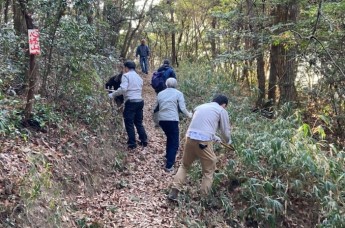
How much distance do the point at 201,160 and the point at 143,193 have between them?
1270 millimetres

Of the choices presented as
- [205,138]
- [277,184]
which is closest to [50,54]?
[205,138]

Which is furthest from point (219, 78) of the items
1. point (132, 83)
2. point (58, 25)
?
point (58, 25)

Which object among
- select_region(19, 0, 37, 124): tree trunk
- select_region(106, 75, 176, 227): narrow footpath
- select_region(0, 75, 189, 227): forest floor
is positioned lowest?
select_region(106, 75, 176, 227): narrow footpath

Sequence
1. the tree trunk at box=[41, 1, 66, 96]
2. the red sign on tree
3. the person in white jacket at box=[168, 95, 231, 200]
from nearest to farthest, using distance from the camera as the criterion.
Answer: the red sign on tree → the person in white jacket at box=[168, 95, 231, 200] → the tree trunk at box=[41, 1, 66, 96]

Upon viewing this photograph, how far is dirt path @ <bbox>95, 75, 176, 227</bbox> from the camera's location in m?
5.96

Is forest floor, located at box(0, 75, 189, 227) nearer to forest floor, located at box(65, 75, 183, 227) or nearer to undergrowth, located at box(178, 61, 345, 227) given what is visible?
forest floor, located at box(65, 75, 183, 227)

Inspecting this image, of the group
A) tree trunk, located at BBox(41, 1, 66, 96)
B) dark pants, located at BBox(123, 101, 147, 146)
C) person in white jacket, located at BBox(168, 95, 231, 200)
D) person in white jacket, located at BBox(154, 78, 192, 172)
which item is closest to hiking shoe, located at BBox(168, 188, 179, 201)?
person in white jacket, located at BBox(168, 95, 231, 200)

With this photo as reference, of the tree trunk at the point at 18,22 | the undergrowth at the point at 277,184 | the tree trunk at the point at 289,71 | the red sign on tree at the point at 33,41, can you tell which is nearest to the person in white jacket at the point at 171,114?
the undergrowth at the point at 277,184

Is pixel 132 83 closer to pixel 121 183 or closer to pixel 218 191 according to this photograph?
pixel 121 183

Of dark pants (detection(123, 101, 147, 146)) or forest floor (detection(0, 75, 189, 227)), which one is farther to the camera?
dark pants (detection(123, 101, 147, 146))

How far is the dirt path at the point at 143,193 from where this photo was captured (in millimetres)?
5958

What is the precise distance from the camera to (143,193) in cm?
693

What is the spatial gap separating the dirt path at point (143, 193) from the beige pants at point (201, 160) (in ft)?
1.71

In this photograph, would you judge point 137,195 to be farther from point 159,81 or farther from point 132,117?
point 159,81
